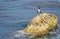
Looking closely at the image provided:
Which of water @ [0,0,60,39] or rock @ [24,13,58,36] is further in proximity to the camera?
water @ [0,0,60,39]

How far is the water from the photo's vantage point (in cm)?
1994

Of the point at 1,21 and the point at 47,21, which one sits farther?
the point at 1,21

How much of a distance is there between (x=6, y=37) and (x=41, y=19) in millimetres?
2760

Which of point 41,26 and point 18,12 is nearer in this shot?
point 41,26

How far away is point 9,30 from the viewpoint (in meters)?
19.6

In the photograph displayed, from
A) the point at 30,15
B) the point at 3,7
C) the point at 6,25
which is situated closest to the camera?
the point at 6,25

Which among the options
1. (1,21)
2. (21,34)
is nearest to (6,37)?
(21,34)

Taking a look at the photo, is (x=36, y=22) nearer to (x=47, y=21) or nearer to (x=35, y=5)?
(x=47, y=21)

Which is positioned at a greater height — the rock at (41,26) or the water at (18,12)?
the rock at (41,26)

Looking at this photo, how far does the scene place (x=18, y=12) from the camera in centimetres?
2520

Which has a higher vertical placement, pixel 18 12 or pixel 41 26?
pixel 41 26

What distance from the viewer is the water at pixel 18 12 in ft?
65.4

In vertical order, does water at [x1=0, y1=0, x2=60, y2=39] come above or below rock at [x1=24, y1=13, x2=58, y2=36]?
below

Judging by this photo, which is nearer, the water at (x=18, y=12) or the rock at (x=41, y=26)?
the rock at (x=41, y=26)
